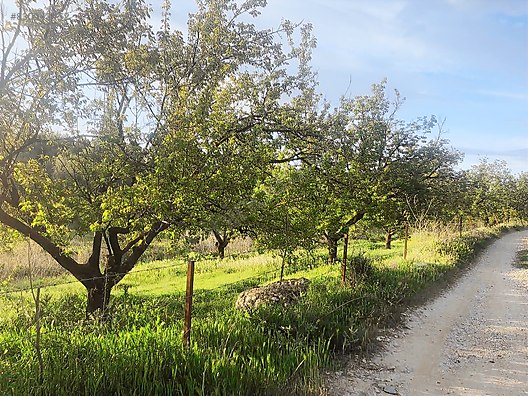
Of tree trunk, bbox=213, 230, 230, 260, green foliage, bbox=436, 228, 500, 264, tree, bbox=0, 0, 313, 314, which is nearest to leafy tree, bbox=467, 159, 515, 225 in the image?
green foliage, bbox=436, 228, 500, 264

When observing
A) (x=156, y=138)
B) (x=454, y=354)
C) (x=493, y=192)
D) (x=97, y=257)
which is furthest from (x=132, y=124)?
(x=493, y=192)

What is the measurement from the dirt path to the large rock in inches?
79.7

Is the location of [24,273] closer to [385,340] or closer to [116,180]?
[116,180]

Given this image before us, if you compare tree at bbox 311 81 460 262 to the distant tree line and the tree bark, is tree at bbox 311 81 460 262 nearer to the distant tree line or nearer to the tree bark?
the distant tree line

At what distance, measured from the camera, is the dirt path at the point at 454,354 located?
517 centimetres

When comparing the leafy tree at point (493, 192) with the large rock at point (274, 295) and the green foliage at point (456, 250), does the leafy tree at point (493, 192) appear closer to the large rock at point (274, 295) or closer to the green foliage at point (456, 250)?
the green foliage at point (456, 250)

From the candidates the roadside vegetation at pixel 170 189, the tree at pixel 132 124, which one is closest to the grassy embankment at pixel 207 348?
the roadside vegetation at pixel 170 189

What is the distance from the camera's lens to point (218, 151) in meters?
8.09

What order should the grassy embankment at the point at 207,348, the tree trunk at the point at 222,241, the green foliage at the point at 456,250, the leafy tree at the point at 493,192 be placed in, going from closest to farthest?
the grassy embankment at the point at 207,348
the tree trunk at the point at 222,241
the green foliage at the point at 456,250
the leafy tree at the point at 493,192

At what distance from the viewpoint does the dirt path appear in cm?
517

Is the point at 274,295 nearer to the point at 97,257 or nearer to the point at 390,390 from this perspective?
the point at 390,390

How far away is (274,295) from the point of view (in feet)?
27.6

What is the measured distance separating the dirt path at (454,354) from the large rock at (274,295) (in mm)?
2024

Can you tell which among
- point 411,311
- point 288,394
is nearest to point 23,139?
point 288,394
